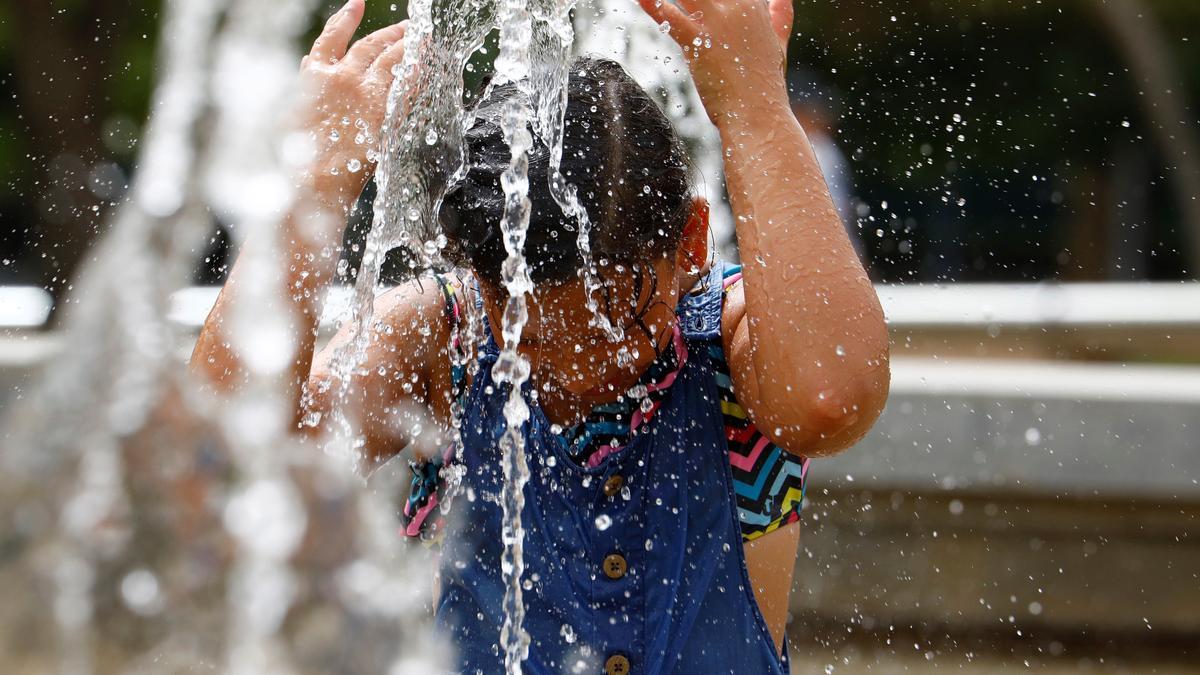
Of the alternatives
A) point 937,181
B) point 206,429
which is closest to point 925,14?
point 937,181

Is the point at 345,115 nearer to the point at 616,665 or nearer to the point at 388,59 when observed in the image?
the point at 388,59

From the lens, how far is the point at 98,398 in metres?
1.02

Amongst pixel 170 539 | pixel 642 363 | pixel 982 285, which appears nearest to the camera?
pixel 170 539

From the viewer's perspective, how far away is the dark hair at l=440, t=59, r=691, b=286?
1762mm

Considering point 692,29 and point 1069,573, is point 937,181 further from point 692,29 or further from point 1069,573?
point 692,29

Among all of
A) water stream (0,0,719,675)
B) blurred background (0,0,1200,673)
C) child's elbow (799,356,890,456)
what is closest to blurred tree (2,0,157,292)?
blurred background (0,0,1200,673)

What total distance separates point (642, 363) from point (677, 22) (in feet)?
1.55

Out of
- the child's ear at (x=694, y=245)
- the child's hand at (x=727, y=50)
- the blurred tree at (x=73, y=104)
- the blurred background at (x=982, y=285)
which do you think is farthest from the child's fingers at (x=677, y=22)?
the blurred tree at (x=73, y=104)

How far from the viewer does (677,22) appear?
1769mm

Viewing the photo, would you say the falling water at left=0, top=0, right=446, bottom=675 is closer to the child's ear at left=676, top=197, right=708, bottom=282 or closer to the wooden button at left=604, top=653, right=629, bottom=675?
the wooden button at left=604, top=653, right=629, bottom=675

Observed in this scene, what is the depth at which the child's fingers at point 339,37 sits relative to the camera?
1934mm

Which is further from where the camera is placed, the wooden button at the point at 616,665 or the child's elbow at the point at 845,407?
the wooden button at the point at 616,665

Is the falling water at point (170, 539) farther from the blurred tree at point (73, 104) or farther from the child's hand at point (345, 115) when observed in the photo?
the blurred tree at point (73, 104)

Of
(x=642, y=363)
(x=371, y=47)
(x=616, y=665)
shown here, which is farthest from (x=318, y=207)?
(x=616, y=665)
